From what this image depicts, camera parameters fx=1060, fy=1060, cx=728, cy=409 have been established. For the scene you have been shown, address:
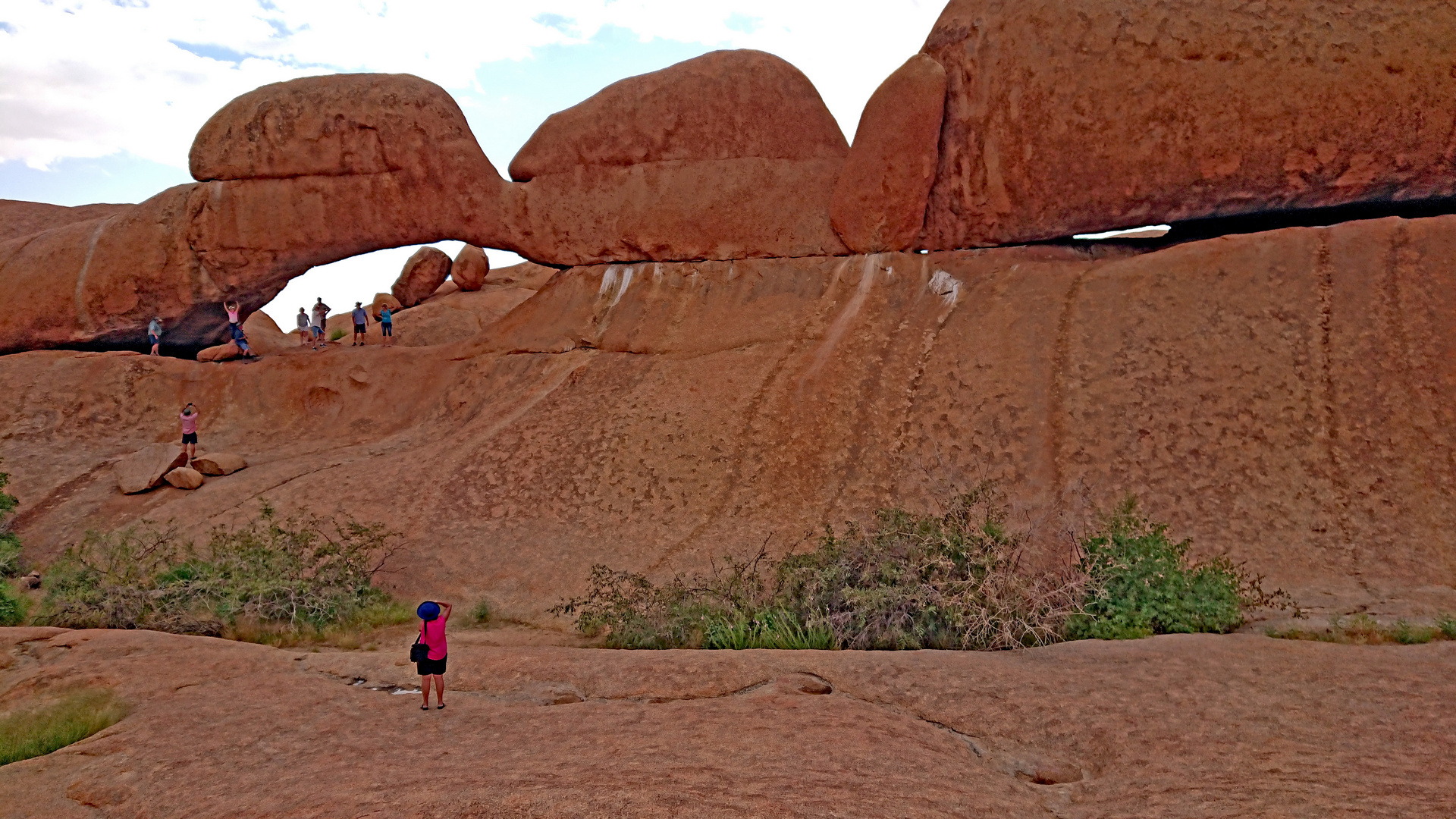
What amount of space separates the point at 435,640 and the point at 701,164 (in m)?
7.79

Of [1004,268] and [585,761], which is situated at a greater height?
[1004,268]

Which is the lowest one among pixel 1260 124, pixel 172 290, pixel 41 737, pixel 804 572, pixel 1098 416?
pixel 41 737

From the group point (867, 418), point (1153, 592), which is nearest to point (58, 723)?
point (1153, 592)

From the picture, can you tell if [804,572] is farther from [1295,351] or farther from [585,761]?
[1295,351]

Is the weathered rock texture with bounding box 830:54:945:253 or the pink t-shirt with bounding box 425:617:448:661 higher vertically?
the weathered rock texture with bounding box 830:54:945:253

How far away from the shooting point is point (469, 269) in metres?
20.2

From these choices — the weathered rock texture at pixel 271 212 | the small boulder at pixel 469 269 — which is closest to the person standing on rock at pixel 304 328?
the weathered rock texture at pixel 271 212

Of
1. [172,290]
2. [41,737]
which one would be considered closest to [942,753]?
[41,737]

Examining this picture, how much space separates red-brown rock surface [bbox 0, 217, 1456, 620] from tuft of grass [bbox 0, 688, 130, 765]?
12.5 ft

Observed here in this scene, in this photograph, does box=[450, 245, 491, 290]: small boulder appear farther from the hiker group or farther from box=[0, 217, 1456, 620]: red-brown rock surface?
box=[0, 217, 1456, 620]: red-brown rock surface

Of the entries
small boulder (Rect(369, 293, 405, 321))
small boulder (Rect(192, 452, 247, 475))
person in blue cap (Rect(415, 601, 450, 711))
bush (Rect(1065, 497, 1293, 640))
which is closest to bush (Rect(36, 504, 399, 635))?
small boulder (Rect(192, 452, 247, 475))

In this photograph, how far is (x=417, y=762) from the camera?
4730 millimetres

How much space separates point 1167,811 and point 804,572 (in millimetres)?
4448

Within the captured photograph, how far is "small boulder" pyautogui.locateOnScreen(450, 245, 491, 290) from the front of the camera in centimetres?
2025
